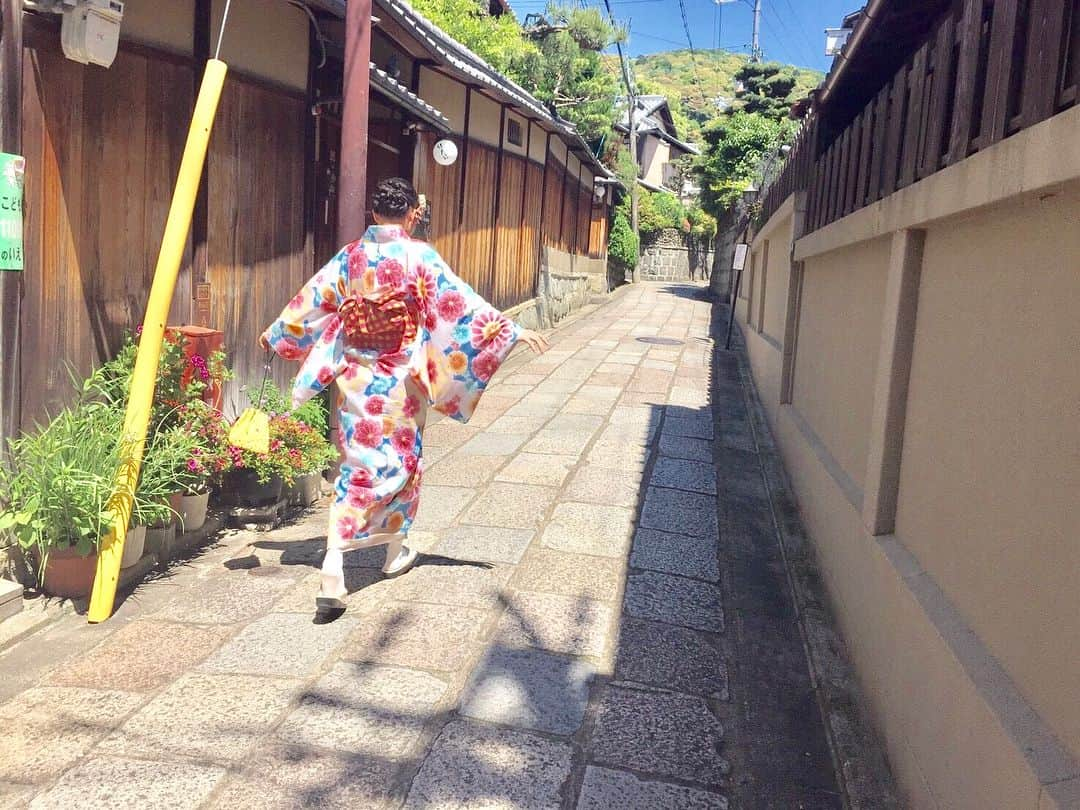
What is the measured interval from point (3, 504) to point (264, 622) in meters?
1.25

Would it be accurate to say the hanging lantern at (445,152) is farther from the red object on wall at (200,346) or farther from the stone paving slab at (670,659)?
the stone paving slab at (670,659)

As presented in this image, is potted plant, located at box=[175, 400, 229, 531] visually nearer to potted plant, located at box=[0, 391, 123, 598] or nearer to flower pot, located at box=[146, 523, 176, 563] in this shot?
flower pot, located at box=[146, 523, 176, 563]

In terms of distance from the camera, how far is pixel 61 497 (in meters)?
3.79

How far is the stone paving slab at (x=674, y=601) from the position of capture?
4234 mm

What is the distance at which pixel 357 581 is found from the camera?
4.57m

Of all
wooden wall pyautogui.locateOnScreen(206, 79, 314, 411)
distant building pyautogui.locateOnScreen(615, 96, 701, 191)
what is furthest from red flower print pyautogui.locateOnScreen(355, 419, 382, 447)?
distant building pyautogui.locateOnScreen(615, 96, 701, 191)

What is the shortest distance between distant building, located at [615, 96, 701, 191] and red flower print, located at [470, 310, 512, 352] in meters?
39.9

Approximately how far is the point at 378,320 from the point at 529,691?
1.81 metres

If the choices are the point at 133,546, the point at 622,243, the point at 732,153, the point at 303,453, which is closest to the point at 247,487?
the point at 303,453

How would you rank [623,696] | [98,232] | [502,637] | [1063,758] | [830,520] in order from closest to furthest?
[1063,758]
[623,696]
[502,637]
[98,232]
[830,520]

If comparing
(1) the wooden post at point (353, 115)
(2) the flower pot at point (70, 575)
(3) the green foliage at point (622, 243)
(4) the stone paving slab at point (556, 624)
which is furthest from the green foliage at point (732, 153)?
(2) the flower pot at point (70, 575)

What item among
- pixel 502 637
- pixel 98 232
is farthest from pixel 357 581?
pixel 98 232

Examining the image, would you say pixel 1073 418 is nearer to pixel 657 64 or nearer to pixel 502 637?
pixel 502 637

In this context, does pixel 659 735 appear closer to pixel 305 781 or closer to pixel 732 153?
pixel 305 781
